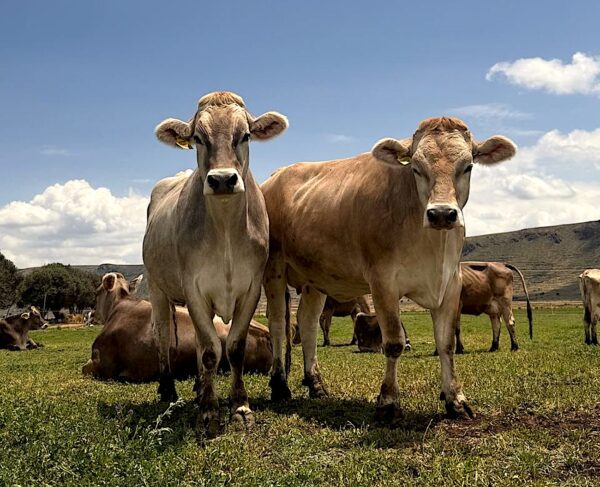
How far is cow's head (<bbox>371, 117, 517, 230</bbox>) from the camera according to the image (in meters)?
6.30

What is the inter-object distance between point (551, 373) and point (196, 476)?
683 centimetres

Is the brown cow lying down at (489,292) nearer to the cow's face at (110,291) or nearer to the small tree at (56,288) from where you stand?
the cow's face at (110,291)

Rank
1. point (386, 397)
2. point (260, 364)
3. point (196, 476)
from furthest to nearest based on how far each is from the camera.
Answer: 1. point (260, 364)
2. point (386, 397)
3. point (196, 476)

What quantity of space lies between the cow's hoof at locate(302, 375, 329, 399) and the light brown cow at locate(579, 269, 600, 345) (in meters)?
13.2

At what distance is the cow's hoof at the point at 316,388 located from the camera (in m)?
8.98

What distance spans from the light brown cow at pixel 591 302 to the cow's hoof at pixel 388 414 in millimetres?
14651

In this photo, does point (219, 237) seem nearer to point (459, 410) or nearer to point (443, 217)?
point (443, 217)

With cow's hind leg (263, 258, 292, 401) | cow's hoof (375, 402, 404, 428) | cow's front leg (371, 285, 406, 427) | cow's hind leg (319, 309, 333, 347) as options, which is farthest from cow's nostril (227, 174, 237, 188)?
cow's hind leg (319, 309, 333, 347)

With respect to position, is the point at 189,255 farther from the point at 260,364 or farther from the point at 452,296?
the point at 260,364

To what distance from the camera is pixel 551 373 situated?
9953 mm

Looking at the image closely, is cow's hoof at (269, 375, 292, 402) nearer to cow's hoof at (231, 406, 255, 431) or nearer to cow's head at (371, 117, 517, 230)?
cow's hoof at (231, 406, 255, 431)

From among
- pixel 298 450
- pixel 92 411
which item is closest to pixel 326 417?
pixel 298 450

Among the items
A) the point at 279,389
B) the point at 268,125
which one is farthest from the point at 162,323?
the point at 268,125

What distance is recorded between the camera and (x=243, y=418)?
700 centimetres
